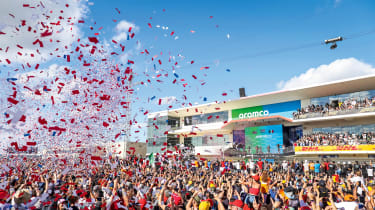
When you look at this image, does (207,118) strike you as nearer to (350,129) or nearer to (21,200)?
(350,129)

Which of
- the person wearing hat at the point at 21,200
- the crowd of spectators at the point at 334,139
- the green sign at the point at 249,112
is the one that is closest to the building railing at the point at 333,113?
the crowd of spectators at the point at 334,139

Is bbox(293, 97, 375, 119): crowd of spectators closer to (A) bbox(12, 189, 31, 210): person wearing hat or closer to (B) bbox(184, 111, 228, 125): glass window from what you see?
(B) bbox(184, 111, 228, 125): glass window

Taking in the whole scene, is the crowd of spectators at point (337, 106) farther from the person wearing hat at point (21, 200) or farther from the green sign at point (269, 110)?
the person wearing hat at point (21, 200)

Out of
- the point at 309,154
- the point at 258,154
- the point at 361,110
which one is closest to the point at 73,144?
the point at 258,154

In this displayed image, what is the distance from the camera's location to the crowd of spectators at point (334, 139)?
87.8 ft

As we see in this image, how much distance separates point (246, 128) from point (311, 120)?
8.77 metres

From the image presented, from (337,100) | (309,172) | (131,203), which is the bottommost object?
(309,172)

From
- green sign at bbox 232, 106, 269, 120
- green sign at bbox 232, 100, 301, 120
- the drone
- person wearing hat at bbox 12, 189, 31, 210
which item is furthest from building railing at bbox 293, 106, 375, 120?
person wearing hat at bbox 12, 189, 31, 210

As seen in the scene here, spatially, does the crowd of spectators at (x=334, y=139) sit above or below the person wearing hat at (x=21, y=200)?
above

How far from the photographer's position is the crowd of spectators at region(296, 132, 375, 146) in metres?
26.7

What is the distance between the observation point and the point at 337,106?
3136 centimetres

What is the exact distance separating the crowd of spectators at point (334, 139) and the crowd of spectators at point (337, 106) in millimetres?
2587

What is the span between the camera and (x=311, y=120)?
31.4 meters

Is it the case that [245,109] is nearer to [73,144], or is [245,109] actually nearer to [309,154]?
[309,154]
